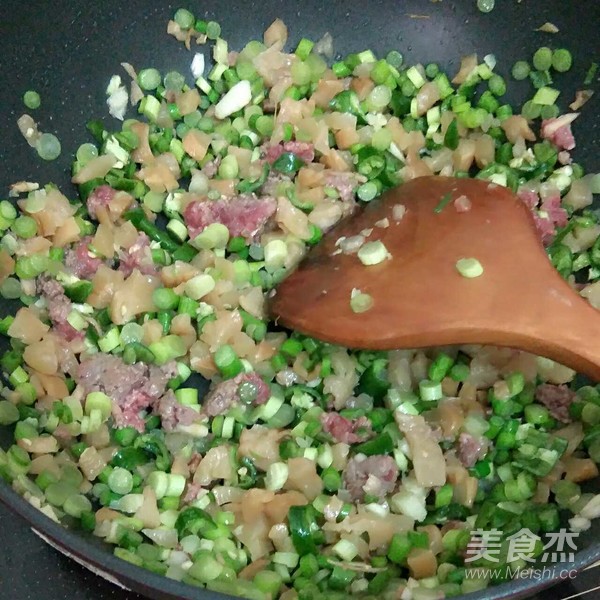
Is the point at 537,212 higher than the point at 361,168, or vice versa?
the point at 361,168

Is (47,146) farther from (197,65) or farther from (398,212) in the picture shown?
(398,212)

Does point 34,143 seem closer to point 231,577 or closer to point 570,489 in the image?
point 231,577

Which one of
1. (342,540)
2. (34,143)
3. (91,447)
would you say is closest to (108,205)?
(34,143)

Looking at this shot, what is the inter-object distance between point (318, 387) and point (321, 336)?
0.17 metres

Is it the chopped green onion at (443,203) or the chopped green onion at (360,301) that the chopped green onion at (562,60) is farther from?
the chopped green onion at (360,301)

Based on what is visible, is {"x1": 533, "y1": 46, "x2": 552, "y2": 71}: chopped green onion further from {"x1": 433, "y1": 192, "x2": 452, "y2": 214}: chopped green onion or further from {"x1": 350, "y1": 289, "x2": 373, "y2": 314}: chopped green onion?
{"x1": 350, "y1": 289, "x2": 373, "y2": 314}: chopped green onion

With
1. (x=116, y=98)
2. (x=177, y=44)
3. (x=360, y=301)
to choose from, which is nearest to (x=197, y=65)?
(x=177, y=44)

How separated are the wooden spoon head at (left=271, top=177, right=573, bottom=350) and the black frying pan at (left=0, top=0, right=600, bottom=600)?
0.44m

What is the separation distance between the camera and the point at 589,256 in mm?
1882

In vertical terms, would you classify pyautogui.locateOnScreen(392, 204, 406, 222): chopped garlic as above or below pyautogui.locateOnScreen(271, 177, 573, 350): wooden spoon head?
above

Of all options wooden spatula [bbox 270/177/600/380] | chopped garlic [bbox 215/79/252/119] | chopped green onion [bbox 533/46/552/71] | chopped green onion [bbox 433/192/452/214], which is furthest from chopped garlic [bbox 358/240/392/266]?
chopped green onion [bbox 533/46/552/71]

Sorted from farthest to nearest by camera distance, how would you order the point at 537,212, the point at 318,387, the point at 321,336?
the point at 537,212 → the point at 318,387 → the point at 321,336

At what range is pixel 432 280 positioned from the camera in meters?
1.62

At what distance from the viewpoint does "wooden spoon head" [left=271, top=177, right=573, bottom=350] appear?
157 centimetres
